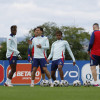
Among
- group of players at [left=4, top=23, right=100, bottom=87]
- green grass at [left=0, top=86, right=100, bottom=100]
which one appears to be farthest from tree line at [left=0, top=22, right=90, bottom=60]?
green grass at [left=0, top=86, right=100, bottom=100]

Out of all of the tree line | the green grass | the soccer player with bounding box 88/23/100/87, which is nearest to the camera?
the green grass

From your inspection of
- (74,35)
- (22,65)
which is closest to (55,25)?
(74,35)

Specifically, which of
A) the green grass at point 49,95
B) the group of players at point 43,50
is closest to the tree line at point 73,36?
the group of players at point 43,50

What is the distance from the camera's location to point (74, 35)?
113938 mm

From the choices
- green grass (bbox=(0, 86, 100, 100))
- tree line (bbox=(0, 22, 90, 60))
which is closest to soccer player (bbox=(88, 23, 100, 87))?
green grass (bbox=(0, 86, 100, 100))

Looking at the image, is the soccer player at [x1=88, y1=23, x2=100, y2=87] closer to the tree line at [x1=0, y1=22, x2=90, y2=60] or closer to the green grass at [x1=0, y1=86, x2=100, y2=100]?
the green grass at [x1=0, y1=86, x2=100, y2=100]

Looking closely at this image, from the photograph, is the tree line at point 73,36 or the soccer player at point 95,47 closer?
the soccer player at point 95,47

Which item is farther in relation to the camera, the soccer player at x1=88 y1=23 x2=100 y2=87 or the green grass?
the soccer player at x1=88 y1=23 x2=100 y2=87

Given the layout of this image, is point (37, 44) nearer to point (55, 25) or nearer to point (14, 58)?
point (14, 58)

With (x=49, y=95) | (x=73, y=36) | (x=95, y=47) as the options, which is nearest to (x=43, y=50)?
(x=95, y=47)

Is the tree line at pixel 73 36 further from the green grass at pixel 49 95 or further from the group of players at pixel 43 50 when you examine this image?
the green grass at pixel 49 95

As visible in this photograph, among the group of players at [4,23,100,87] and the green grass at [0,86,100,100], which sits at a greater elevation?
the group of players at [4,23,100,87]

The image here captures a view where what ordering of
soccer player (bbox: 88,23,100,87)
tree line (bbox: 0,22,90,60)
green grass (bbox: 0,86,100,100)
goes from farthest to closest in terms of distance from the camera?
tree line (bbox: 0,22,90,60), soccer player (bbox: 88,23,100,87), green grass (bbox: 0,86,100,100)

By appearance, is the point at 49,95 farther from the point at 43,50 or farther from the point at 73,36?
the point at 73,36
